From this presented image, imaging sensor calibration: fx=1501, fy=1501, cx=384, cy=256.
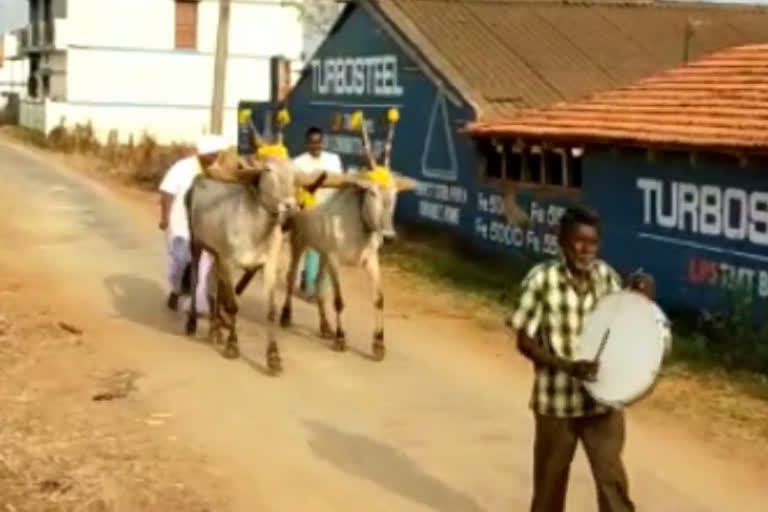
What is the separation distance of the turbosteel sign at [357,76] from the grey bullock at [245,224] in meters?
9.38

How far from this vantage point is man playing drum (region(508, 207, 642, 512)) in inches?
257

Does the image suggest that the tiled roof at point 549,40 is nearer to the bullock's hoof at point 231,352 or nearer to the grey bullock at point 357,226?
the grey bullock at point 357,226

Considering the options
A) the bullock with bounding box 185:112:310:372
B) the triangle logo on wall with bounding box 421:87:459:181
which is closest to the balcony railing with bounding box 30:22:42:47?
the triangle logo on wall with bounding box 421:87:459:181

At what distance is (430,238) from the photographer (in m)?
20.2

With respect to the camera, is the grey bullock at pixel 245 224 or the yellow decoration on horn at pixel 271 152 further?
the yellow decoration on horn at pixel 271 152

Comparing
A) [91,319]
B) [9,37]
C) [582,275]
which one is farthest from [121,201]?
[9,37]

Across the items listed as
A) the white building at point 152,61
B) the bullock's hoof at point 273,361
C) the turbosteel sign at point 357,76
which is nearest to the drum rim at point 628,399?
the bullock's hoof at point 273,361

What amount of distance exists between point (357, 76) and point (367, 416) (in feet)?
45.3

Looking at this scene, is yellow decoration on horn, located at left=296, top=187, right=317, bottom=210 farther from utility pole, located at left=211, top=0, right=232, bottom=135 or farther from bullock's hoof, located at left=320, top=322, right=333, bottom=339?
utility pole, located at left=211, top=0, right=232, bottom=135

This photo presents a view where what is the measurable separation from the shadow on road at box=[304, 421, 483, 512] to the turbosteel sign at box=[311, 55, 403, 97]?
12463 mm

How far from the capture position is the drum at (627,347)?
251 inches

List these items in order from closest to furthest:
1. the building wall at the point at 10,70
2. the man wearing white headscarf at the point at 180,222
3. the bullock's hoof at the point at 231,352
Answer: the bullock's hoof at the point at 231,352 → the man wearing white headscarf at the point at 180,222 → the building wall at the point at 10,70

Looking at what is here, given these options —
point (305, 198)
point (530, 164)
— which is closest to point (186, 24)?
point (530, 164)

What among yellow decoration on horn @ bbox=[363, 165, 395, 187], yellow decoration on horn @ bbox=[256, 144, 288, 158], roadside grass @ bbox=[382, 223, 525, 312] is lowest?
roadside grass @ bbox=[382, 223, 525, 312]
